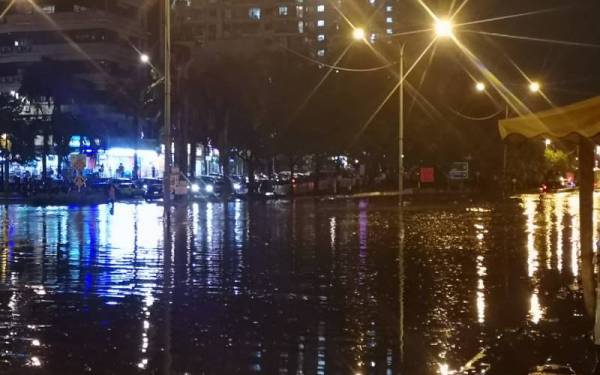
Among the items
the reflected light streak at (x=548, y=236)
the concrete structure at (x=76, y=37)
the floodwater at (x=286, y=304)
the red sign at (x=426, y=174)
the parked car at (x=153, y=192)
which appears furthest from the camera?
the concrete structure at (x=76, y=37)

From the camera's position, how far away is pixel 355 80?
202 ft

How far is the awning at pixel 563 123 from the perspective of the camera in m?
8.06

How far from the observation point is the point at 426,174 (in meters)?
66.8

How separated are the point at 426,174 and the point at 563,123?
2319 inches

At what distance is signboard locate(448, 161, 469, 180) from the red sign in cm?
212

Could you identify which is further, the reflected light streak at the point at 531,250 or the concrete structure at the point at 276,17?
the concrete structure at the point at 276,17

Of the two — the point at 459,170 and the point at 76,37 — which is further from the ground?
the point at 76,37

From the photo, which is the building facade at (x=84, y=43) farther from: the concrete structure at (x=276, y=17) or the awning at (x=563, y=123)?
the awning at (x=563, y=123)

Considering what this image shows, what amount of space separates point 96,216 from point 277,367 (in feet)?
87.5

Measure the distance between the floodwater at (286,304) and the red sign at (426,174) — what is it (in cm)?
4361

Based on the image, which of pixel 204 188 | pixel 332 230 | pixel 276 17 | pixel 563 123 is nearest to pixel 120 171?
pixel 204 188

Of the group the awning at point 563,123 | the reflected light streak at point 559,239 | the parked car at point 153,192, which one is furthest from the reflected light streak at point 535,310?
the parked car at point 153,192

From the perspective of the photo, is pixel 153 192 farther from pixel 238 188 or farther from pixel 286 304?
pixel 286 304

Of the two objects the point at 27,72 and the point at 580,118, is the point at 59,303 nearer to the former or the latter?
the point at 580,118
